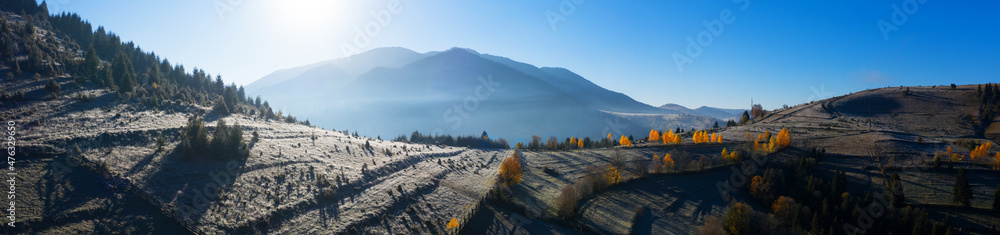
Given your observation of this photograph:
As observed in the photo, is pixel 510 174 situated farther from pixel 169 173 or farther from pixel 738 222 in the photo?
pixel 169 173

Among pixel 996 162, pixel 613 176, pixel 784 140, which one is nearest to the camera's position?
pixel 996 162

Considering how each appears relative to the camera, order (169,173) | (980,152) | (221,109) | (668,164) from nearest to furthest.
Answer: (169,173), (221,109), (980,152), (668,164)

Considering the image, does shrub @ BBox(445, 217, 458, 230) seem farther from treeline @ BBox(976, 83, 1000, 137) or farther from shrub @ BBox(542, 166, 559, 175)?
treeline @ BBox(976, 83, 1000, 137)

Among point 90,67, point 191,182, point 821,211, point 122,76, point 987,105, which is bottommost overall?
point 821,211

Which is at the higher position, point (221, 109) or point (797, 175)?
point (221, 109)

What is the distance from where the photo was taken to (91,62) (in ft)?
187

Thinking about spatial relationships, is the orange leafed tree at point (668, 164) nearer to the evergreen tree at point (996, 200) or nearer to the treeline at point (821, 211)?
the treeline at point (821, 211)

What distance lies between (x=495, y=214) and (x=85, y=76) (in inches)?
2837

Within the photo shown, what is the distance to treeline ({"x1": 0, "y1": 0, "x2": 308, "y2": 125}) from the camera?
51.3m

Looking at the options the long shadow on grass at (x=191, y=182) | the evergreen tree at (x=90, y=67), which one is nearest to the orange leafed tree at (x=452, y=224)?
the long shadow on grass at (x=191, y=182)

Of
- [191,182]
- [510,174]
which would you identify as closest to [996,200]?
[510,174]

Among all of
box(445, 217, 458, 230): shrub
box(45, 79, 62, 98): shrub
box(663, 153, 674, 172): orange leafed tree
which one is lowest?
box(445, 217, 458, 230): shrub

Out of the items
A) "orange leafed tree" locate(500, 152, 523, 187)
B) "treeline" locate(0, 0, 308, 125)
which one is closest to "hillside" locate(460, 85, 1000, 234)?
"orange leafed tree" locate(500, 152, 523, 187)

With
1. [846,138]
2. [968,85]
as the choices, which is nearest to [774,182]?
[846,138]
